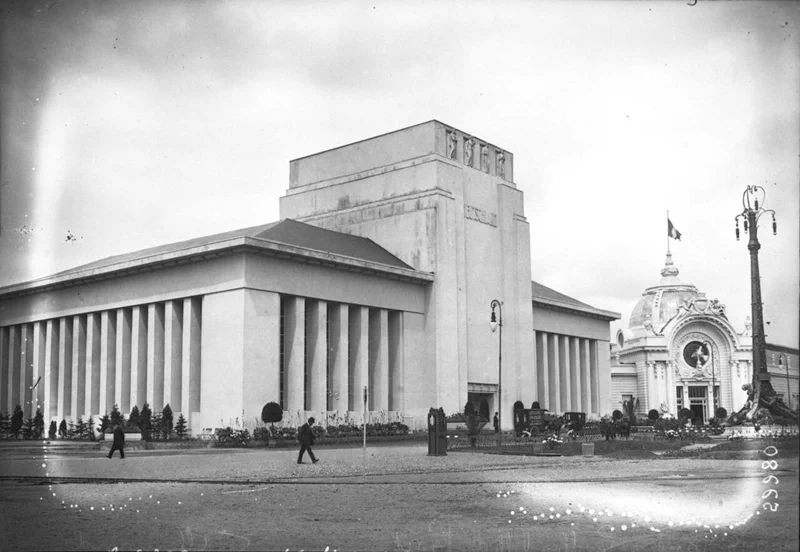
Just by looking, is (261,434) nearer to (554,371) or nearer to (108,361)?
(108,361)

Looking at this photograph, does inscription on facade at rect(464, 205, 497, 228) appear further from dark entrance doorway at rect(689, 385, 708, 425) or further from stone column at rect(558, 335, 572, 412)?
dark entrance doorway at rect(689, 385, 708, 425)

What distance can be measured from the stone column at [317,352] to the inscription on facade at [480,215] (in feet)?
43.0

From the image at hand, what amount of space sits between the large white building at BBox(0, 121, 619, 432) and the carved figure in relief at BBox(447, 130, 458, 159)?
0.45 feet

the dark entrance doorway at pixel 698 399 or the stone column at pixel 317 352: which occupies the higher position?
the stone column at pixel 317 352

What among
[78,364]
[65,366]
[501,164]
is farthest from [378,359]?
[65,366]

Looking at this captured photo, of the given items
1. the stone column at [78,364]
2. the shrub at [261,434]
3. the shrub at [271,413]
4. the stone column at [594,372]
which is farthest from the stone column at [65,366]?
the stone column at [594,372]

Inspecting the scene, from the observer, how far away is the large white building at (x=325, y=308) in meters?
39.7

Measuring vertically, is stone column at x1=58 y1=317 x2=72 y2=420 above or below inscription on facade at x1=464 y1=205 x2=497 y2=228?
below

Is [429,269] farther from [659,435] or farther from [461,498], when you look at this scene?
[461,498]

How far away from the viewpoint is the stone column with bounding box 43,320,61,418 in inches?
1868

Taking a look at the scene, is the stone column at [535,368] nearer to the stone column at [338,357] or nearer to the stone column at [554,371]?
the stone column at [554,371]

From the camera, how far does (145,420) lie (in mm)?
38875

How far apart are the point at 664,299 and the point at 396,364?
57527mm

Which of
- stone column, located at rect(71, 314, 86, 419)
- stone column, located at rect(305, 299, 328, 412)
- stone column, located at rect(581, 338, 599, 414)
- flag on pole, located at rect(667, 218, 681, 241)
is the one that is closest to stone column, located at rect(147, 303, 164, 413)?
stone column, located at rect(71, 314, 86, 419)
